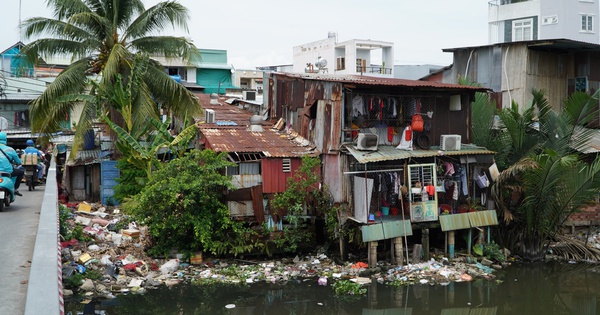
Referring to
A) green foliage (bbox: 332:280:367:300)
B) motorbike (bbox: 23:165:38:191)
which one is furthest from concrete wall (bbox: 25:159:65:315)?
motorbike (bbox: 23:165:38:191)

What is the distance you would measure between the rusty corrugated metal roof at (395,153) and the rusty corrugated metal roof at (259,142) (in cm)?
145

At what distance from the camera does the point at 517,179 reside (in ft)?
50.3

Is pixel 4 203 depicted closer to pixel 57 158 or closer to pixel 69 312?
pixel 69 312

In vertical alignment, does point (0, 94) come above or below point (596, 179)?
above

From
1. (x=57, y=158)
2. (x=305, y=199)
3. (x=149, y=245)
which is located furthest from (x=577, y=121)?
(x=57, y=158)

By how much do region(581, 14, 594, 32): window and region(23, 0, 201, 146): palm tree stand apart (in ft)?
70.3

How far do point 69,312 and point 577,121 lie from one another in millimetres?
12403

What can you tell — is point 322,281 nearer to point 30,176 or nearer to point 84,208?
point 84,208

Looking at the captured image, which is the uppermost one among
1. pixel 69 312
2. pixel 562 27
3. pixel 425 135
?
pixel 562 27

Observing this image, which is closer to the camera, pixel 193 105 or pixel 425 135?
pixel 425 135

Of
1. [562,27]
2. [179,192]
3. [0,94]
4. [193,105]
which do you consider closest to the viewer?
[179,192]

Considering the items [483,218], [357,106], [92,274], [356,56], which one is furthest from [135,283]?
[356,56]

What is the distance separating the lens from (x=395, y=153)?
14453 millimetres

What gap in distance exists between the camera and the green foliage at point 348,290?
1216 cm
